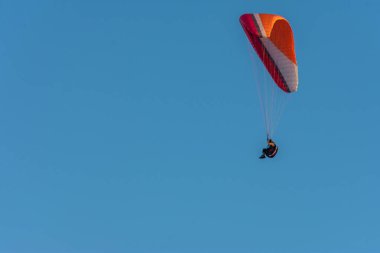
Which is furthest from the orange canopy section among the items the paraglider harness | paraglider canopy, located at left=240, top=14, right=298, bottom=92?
the paraglider harness

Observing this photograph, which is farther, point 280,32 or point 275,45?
point 275,45

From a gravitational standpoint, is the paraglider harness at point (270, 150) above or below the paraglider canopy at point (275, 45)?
below

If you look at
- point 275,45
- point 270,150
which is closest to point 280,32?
point 275,45

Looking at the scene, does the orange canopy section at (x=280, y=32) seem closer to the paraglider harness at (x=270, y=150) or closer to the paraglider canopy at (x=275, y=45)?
the paraglider canopy at (x=275, y=45)

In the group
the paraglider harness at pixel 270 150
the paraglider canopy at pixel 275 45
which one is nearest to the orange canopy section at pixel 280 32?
the paraglider canopy at pixel 275 45

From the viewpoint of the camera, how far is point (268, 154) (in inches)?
1997

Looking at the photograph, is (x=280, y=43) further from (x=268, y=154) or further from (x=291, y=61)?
(x=268, y=154)

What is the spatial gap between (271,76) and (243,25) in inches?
150

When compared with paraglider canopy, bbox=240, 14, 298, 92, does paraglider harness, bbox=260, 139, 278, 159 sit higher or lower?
lower

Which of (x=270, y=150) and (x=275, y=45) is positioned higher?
(x=275, y=45)

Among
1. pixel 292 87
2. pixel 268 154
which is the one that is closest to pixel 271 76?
pixel 292 87

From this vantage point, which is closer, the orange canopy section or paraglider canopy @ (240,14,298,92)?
the orange canopy section

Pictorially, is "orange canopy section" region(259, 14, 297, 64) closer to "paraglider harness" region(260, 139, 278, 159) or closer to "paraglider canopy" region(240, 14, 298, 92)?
"paraglider canopy" region(240, 14, 298, 92)

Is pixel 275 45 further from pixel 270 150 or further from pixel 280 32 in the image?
pixel 270 150
